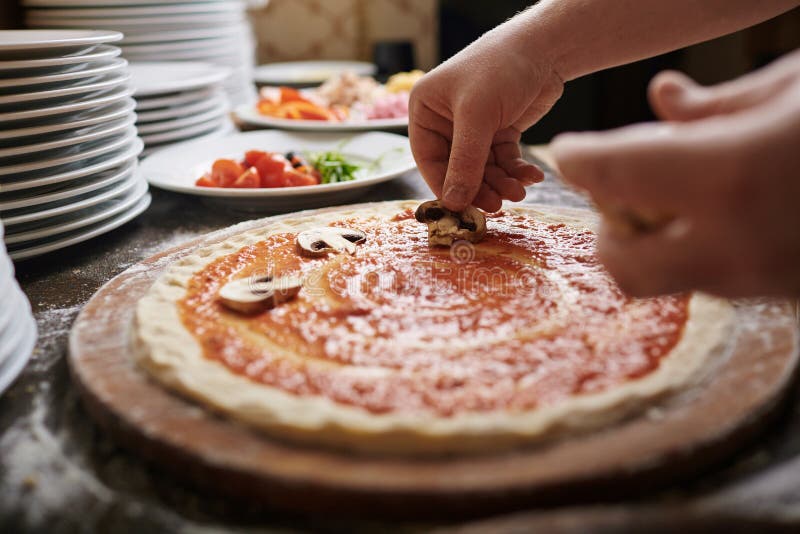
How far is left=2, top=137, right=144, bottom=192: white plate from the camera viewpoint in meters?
1.95

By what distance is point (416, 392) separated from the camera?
130 centimetres

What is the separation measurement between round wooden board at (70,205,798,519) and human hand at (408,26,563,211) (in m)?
0.99

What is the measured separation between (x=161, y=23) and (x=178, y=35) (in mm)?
135

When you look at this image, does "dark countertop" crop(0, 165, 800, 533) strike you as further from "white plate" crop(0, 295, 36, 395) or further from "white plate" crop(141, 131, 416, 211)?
"white plate" crop(141, 131, 416, 211)

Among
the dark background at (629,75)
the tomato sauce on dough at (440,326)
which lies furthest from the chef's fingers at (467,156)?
the dark background at (629,75)

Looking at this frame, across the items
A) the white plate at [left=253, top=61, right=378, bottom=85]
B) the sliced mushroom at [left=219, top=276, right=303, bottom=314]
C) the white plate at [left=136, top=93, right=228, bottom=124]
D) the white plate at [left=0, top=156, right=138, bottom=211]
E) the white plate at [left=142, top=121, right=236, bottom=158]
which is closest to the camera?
the sliced mushroom at [left=219, top=276, right=303, bottom=314]

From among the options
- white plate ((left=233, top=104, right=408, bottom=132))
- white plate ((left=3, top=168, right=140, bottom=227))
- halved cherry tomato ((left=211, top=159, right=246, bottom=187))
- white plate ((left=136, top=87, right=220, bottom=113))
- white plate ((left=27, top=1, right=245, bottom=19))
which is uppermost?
white plate ((left=27, top=1, right=245, bottom=19))

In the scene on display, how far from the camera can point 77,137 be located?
2.09m

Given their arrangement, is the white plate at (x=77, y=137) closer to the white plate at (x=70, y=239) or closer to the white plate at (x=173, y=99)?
the white plate at (x=70, y=239)

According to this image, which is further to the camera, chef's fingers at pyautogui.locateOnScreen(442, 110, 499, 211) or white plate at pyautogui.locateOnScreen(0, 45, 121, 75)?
chef's fingers at pyautogui.locateOnScreen(442, 110, 499, 211)

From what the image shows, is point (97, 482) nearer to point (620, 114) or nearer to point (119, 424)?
point (119, 424)

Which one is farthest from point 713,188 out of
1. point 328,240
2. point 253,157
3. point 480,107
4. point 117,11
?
point 117,11

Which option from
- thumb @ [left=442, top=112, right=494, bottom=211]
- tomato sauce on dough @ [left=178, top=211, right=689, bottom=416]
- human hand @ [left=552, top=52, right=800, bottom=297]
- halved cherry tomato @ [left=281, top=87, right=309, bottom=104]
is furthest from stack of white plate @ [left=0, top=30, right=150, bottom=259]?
halved cherry tomato @ [left=281, top=87, right=309, bottom=104]

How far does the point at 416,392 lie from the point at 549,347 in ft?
1.13
